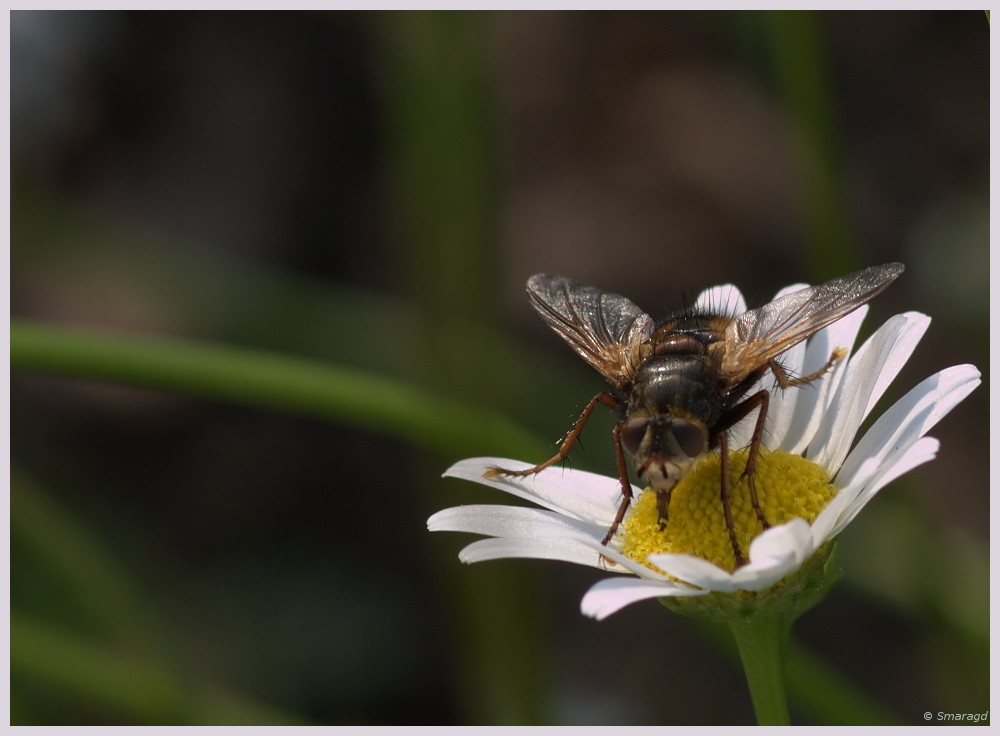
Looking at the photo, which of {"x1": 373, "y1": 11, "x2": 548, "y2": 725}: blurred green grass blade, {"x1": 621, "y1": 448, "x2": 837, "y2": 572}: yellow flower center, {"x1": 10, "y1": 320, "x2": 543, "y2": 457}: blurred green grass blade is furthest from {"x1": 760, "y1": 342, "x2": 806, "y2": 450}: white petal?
{"x1": 373, "y1": 11, "x2": 548, "y2": 725}: blurred green grass blade

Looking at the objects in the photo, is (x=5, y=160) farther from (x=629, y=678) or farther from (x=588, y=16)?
(x=588, y=16)

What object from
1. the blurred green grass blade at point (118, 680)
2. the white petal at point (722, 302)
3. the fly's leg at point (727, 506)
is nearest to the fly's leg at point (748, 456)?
the fly's leg at point (727, 506)

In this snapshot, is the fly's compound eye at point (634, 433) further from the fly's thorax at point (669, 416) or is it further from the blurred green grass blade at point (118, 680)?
the blurred green grass blade at point (118, 680)

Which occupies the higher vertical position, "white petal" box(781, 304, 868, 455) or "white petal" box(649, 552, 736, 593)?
"white petal" box(781, 304, 868, 455)

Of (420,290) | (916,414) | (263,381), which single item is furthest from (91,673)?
(916,414)

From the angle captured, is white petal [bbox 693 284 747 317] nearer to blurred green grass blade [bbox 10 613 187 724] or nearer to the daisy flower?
the daisy flower

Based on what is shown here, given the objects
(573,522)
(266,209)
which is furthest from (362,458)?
(573,522)
